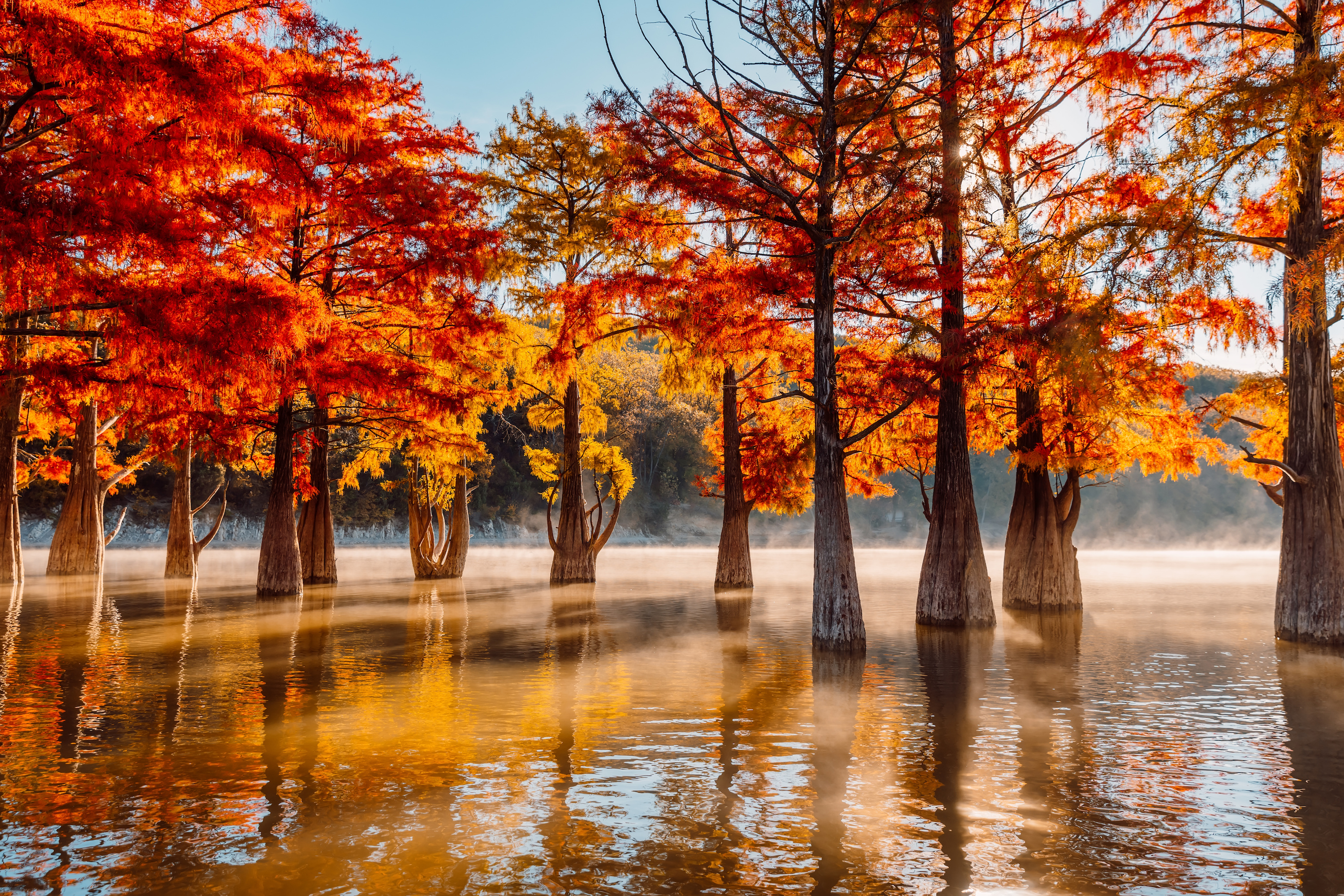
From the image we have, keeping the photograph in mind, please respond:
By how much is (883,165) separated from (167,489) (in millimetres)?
50704

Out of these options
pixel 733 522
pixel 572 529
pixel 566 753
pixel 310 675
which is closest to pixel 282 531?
pixel 572 529

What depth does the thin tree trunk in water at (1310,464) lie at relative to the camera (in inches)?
570

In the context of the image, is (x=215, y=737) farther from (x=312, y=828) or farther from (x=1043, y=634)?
(x=1043, y=634)

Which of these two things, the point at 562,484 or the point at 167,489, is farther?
the point at 167,489

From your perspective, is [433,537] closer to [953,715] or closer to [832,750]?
[953,715]

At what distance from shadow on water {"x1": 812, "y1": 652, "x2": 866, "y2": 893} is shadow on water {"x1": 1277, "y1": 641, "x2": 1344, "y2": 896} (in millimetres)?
2550

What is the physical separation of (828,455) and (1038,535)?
8212mm

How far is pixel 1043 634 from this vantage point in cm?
1625

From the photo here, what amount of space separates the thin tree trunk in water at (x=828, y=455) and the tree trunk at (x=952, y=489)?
9.57 feet

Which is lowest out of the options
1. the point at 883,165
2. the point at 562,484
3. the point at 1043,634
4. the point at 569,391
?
the point at 1043,634

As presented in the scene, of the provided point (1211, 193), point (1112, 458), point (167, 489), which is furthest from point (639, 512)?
point (1211, 193)

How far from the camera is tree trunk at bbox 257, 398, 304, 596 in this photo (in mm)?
21297

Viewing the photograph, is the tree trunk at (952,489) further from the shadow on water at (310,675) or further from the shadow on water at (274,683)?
the shadow on water at (274,683)

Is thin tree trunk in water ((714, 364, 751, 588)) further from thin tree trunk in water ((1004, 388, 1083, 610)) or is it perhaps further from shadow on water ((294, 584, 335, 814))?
shadow on water ((294, 584, 335, 814))
